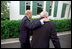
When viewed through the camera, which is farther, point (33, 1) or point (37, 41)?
point (33, 1)

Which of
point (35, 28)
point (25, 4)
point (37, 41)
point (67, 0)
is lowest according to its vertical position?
point (37, 41)

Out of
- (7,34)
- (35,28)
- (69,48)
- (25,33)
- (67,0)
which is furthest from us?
(67,0)

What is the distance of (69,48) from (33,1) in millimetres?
5569

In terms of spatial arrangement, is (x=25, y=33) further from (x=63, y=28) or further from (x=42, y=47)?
(x=63, y=28)

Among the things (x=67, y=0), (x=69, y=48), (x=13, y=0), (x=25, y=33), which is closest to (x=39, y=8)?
(x=13, y=0)

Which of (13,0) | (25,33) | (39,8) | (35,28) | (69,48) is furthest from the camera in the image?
(39,8)

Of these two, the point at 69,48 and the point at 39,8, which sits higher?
the point at 39,8

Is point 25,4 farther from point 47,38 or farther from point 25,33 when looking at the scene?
point 47,38

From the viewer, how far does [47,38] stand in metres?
2.06

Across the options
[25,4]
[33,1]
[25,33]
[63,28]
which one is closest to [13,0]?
[25,4]

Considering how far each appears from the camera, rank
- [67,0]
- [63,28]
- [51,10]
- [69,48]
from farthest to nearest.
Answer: [67,0] → [51,10] → [63,28] → [69,48]

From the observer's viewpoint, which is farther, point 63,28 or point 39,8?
point 39,8

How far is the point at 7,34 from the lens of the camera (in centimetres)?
494

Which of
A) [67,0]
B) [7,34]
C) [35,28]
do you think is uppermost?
[67,0]
